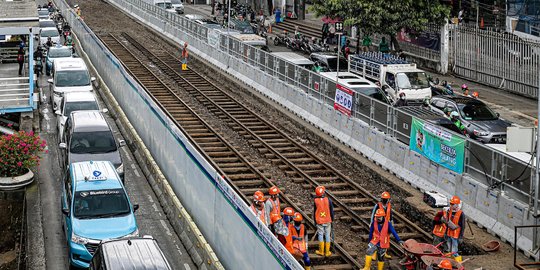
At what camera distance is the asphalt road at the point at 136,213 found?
761 inches

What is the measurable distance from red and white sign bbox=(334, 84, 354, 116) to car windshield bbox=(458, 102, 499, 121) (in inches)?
152

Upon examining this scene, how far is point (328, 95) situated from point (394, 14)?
14.9 m

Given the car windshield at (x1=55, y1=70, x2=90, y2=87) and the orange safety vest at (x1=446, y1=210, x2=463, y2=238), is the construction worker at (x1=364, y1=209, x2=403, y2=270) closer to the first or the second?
the orange safety vest at (x1=446, y1=210, x2=463, y2=238)

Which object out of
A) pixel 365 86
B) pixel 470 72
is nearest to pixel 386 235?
Result: pixel 365 86

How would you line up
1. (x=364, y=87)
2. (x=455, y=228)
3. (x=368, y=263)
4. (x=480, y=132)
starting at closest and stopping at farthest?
(x=368, y=263)
(x=455, y=228)
(x=480, y=132)
(x=364, y=87)

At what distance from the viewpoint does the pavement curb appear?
1817cm

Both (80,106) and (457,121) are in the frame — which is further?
(80,106)

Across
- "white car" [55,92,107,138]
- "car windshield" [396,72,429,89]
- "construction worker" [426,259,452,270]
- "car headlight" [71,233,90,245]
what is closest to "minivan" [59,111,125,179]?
"white car" [55,92,107,138]

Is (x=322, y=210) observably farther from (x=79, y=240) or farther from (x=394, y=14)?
(x=394, y=14)

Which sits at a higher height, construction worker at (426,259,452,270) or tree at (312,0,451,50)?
tree at (312,0,451,50)

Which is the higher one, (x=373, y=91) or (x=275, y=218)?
(x=373, y=91)

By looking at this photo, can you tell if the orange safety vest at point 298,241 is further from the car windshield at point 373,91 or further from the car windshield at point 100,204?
the car windshield at point 373,91

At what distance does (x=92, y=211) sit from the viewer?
1900cm

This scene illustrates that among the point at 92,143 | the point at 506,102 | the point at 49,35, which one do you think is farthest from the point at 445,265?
the point at 49,35
